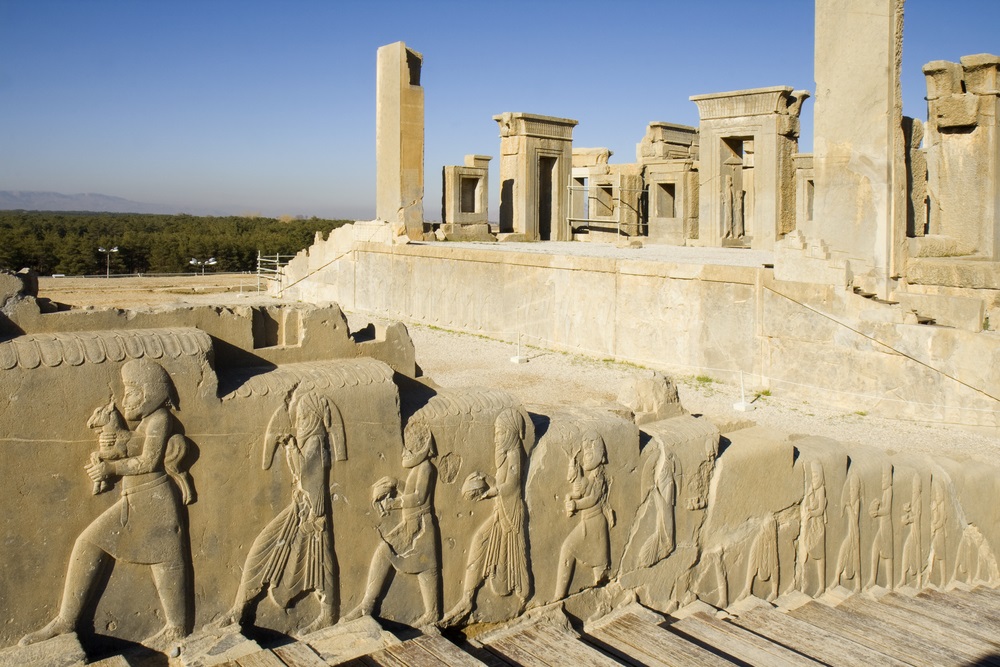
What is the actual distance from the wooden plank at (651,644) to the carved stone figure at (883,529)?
204 cm

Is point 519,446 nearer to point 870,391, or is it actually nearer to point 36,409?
point 36,409

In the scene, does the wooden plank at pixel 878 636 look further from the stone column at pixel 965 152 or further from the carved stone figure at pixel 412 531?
the stone column at pixel 965 152

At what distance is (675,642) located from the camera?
4051mm

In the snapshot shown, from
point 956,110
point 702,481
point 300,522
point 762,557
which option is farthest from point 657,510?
point 956,110

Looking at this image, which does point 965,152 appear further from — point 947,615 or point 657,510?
point 657,510

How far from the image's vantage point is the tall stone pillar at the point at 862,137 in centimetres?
971

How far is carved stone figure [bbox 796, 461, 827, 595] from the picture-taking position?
539cm

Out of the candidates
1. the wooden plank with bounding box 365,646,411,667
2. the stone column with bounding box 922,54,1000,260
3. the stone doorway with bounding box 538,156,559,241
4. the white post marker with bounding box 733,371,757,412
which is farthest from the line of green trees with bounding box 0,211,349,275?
→ the wooden plank with bounding box 365,646,411,667

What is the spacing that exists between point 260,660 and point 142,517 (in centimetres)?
72

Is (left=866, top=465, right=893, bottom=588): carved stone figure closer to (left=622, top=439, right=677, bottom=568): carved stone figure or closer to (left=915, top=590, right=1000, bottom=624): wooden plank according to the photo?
(left=915, top=590, right=1000, bottom=624): wooden plank

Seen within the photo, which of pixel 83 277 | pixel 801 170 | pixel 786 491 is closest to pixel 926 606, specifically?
pixel 786 491

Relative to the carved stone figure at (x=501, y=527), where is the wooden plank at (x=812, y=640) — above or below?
below

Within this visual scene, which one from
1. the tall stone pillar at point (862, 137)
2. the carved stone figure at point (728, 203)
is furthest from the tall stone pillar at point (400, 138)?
the tall stone pillar at point (862, 137)

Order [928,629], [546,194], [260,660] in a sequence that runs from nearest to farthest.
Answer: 1. [260,660]
2. [928,629]
3. [546,194]
